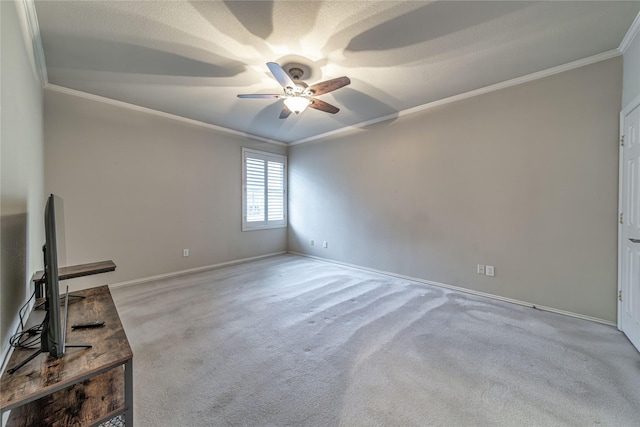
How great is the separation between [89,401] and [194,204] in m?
3.45

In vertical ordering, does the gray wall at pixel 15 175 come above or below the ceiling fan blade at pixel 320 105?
below

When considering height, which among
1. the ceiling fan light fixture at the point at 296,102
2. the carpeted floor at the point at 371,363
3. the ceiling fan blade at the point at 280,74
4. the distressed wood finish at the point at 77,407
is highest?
the ceiling fan blade at the point at 280,74

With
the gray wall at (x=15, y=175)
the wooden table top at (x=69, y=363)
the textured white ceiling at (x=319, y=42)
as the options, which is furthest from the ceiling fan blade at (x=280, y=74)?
the wooden table top at (x=69, y=363)

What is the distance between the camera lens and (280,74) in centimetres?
213

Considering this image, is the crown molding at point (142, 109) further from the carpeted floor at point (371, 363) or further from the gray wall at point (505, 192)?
the carpeted floor at point (371, 363)

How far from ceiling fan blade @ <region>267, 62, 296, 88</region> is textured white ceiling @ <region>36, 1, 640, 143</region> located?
0.32m

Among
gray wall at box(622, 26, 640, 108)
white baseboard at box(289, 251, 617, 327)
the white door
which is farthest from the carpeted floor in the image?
gray wall at box(622, 26, 640, 108)

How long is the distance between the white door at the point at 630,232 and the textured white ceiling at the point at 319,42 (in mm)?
874

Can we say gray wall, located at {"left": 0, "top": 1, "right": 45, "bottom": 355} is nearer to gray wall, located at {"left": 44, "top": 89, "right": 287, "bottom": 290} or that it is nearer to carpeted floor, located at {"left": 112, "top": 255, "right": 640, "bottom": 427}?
carpeted floor, located at {"left": 112, "top": 255, "right": 640, "bottom": 427}

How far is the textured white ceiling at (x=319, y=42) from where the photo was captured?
6.19 feet

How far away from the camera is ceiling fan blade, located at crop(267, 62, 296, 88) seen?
2005mm

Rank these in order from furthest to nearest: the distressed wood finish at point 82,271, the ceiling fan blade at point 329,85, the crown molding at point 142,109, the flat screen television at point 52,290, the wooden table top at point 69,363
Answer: the crown molding at point 142,109, the ceiling fan blade at point 329,85, the distressed wood finish at point 82,271, the flat screen television at point 52,290, the wooden table top at point 69,363

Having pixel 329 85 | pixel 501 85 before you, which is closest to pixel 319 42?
pixel 329 85

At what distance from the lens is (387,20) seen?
1994 millimetres
